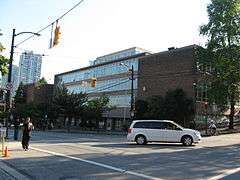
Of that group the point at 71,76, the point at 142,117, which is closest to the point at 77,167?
the point at 142,117

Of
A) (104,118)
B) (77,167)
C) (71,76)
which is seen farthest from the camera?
(71,76)

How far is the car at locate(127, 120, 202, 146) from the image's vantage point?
28812 millimetres

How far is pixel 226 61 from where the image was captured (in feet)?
167

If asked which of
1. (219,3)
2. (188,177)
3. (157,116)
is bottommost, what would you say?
(188,177)

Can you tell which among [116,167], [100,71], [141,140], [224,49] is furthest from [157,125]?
[100,71]

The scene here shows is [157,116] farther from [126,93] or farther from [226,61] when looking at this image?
[126,93]

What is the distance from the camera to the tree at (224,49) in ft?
166

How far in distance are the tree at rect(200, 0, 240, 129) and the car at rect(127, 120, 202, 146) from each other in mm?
22898

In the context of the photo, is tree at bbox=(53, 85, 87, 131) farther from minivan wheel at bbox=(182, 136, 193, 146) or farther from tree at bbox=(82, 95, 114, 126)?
minivan wheel at bbox=(182, 136, 193, 146)

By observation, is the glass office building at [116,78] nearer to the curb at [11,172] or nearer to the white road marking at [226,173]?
the curb at [11,172]

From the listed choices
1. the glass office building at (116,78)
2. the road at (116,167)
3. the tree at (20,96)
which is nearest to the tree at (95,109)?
the glass office building at (116,78)

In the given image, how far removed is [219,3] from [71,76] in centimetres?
5881

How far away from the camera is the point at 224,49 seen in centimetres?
5153

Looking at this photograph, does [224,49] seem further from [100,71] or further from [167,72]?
[100,71]
